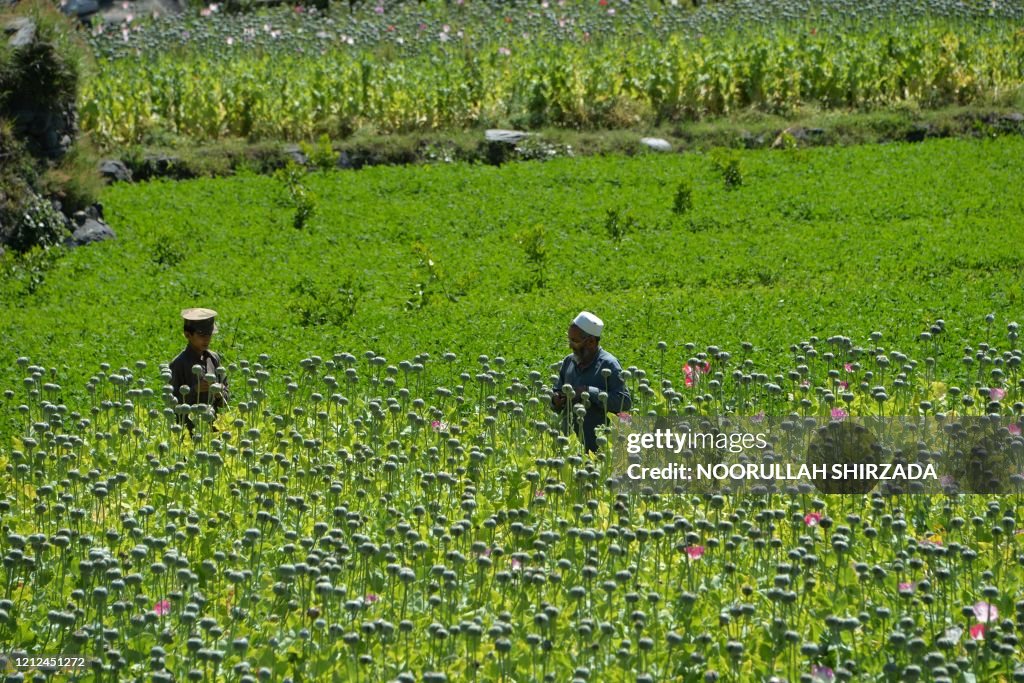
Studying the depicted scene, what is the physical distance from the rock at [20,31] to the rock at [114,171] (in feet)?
6.82

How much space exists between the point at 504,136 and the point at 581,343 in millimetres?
9787

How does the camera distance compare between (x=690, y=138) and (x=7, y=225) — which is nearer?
(x=7, y=225)

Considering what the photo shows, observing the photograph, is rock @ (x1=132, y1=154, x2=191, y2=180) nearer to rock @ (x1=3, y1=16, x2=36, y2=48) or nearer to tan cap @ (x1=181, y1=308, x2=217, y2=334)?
rock @ (x1=3, y1=16, x2=36, y2=48)

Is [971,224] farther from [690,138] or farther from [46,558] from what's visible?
[46,558]

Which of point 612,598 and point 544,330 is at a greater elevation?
point 612,598

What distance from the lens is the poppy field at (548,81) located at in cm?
1964

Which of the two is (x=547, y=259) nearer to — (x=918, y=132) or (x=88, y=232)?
(x=88, y=232)

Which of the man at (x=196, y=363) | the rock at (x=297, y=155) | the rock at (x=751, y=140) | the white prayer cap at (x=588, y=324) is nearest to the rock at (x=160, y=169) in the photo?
the rock at (x=297, y=155)

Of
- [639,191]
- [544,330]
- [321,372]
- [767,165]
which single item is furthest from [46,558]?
[767,165]

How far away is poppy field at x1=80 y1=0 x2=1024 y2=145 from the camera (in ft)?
64.4

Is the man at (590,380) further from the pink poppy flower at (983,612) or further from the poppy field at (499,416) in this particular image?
the pink poppy flower at (983,612)

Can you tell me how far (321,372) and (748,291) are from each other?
426 centimetres

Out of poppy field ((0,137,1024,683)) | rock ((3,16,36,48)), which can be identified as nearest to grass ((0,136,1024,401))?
poppy field ((0,137,1024,683))

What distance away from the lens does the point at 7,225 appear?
614 inches
